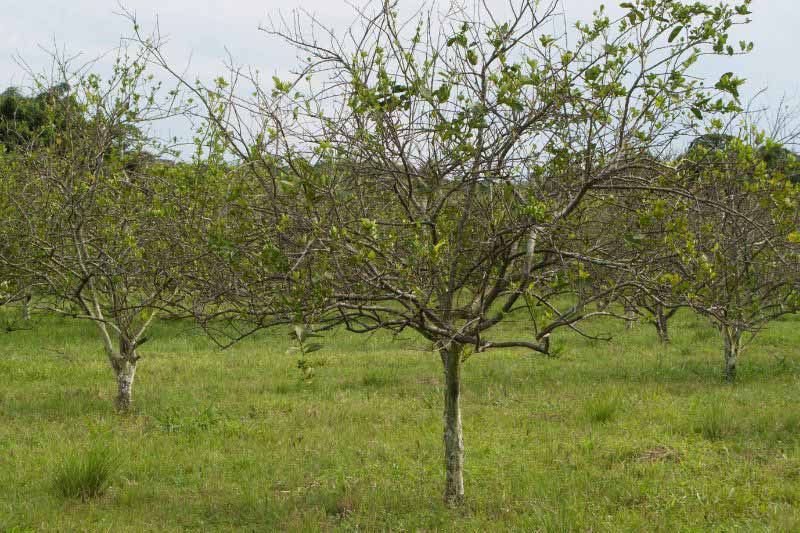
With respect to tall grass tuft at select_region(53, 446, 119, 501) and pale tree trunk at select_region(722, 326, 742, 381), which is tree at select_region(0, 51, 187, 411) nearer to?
tall grass tuft at select_region(53, 446, 119, 501)

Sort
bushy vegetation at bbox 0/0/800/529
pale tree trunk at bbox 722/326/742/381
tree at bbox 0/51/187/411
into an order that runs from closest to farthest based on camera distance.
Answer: bushy vegetation at bbox 0/0/800/529, tree at bbox 0/51/187/411, pale tree trunk at bbox 722/326/742/381

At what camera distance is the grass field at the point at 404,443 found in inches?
262

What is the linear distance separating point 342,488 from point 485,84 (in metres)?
4.23

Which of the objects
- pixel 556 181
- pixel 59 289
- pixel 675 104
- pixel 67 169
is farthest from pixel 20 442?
pixel 675 104

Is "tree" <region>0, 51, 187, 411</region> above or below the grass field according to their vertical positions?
above

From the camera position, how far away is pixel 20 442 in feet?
30.3

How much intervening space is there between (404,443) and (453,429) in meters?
2.46

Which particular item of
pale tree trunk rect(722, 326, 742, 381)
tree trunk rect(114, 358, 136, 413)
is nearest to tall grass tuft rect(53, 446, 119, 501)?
tree trunk rect(114, 358, 136, 413)

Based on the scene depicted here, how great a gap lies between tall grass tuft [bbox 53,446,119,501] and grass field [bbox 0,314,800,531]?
5.0 inches

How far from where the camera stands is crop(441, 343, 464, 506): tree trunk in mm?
6492

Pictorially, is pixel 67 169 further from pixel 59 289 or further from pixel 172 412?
pixel 172 412

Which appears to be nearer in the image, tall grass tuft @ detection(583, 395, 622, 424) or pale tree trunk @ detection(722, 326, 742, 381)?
tall grass tuft @ detection(583, 395, 622, 424)

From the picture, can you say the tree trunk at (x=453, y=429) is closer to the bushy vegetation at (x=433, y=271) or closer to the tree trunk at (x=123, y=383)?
the bushy vegetation at (x=433, y=271)

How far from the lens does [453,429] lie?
6602 millimetres
